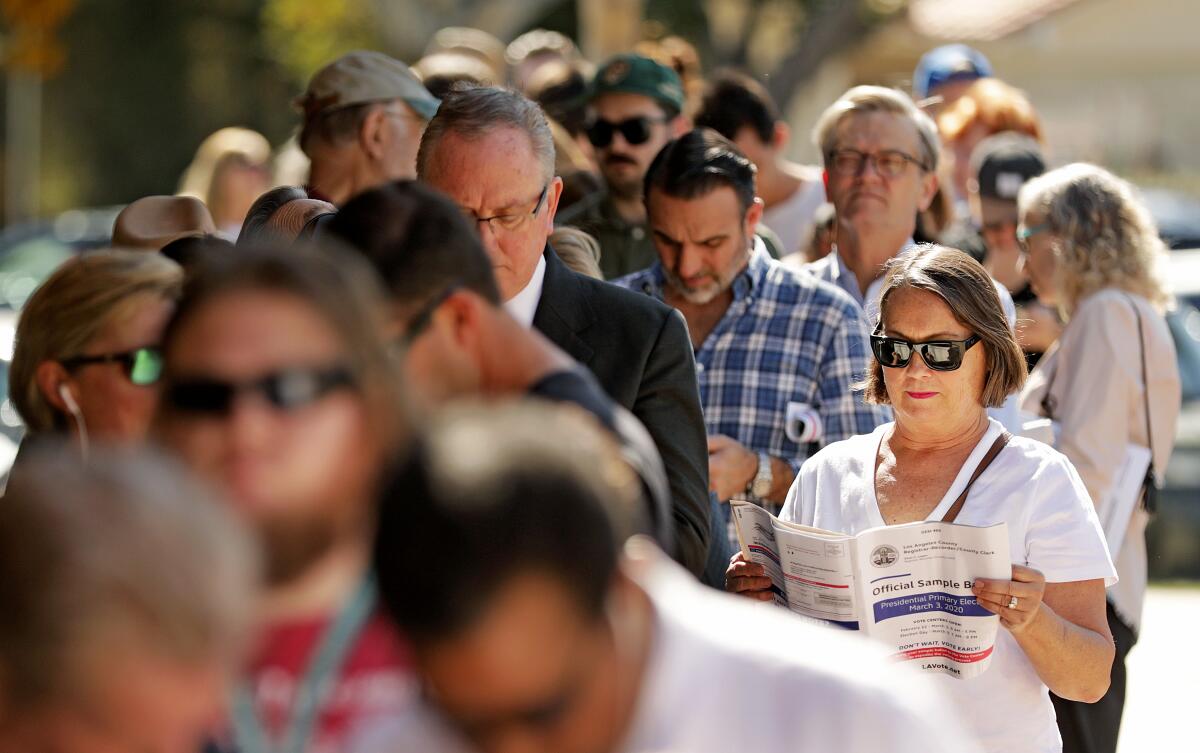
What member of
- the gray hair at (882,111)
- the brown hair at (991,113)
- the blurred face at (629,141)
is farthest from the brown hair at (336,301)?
the brown hair at (991,113)

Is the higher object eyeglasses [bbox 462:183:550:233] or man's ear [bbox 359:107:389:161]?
eyeglasses [bbox 462:183:550:233]

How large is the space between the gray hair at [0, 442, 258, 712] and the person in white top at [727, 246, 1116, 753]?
6.69ft

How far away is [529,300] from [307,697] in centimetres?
173

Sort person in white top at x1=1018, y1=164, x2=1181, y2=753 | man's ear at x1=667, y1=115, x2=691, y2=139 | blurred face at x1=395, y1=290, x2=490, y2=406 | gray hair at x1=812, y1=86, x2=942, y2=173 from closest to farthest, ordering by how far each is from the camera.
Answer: blurred face at x1=395, y1=290, x2=490, y2=406 → person in white top at x1=1018, y1=164, x2=1181, y2=753 → gray hair at x1=812, y1=86, x2=942, y2=173 → man's ear at x1=667, y1=115, x2=691, y2=139

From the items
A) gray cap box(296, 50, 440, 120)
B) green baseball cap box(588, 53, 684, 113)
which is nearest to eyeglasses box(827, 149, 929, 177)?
green baseball cap box(588, 53, 684, 113)

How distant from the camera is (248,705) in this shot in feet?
7.73

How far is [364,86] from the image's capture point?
5254 millimetres

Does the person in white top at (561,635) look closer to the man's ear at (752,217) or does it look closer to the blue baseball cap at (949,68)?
the man's ear at (752,217)

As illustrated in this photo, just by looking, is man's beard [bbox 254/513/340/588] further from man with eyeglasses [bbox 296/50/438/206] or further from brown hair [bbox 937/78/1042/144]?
brown hair [bbox 937/78/1042/144]

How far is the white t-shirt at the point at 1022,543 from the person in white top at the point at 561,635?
1.85 m

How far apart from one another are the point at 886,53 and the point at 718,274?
2331 cm

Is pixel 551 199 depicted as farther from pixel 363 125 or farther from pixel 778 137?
pixel 778 137

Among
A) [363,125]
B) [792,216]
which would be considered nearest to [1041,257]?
[792,216]

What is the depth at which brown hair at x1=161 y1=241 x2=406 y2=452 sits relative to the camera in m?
2.26
